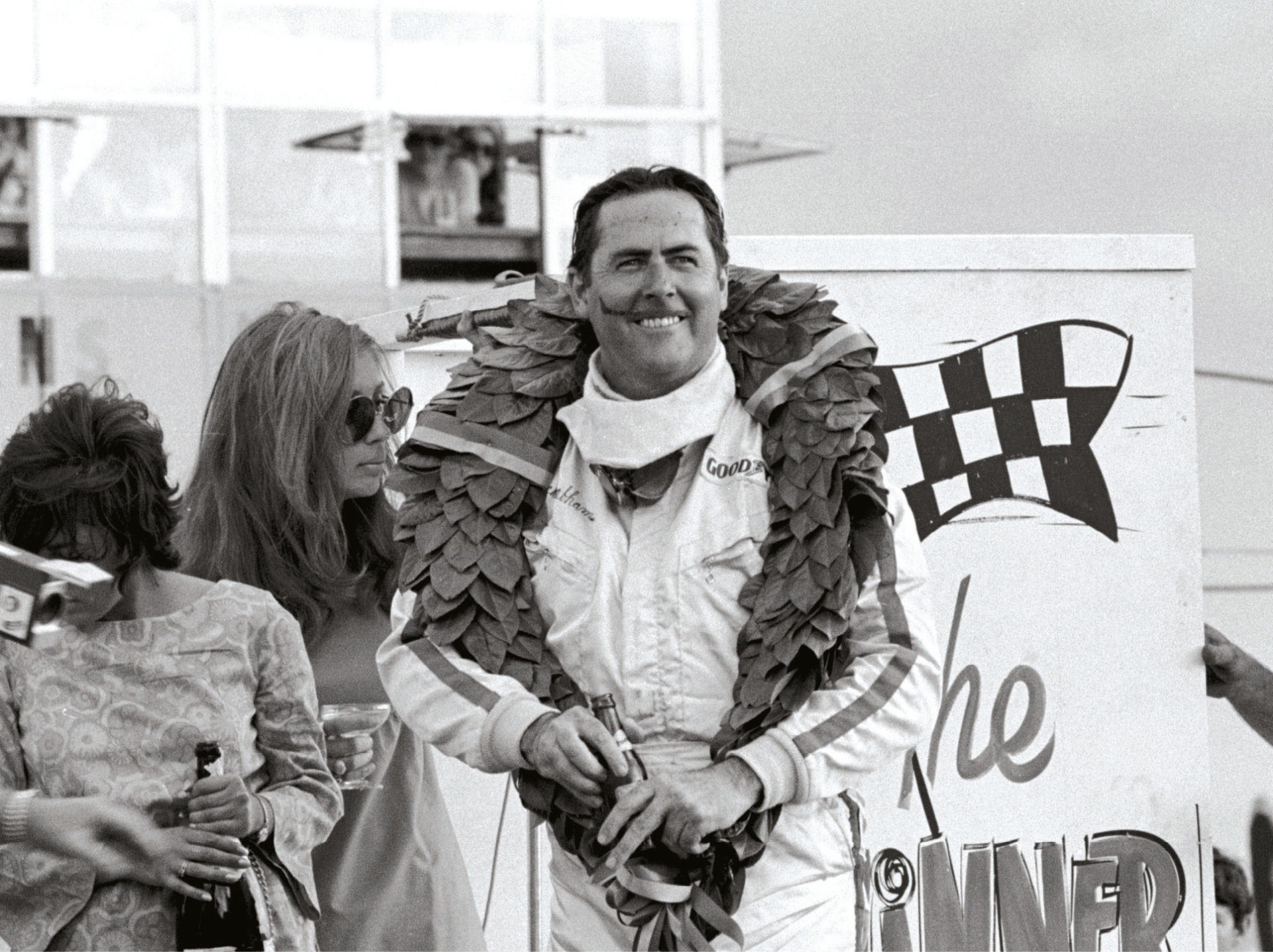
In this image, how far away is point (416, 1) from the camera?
1209 cm

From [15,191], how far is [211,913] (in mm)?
9563

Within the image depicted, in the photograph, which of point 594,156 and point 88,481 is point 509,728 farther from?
point 594,156

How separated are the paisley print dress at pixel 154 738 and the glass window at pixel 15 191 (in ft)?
29.9

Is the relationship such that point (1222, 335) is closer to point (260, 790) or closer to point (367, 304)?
point (260, 790)

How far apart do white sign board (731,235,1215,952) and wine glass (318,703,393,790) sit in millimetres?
1029

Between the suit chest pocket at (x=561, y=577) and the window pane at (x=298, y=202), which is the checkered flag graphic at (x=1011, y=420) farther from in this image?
the window pane at (x=298, y=202)

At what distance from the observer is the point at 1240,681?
12.4 feet

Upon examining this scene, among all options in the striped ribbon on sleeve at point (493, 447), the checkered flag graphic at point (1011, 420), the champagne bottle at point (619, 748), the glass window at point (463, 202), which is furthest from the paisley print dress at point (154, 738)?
the glass window at point (463, 202)

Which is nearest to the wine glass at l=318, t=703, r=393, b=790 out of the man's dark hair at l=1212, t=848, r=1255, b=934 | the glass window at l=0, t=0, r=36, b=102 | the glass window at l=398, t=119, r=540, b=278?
the man's dark hair at l=1212, t=848, r=1255, b=934

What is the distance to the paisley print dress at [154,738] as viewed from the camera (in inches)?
104

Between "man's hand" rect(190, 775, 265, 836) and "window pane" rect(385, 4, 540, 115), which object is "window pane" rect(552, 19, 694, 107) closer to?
"window pane" rect(385, 4, 540, 115)

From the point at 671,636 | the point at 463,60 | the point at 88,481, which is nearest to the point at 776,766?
the point at 671,636

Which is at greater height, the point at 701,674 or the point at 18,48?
the point at 18,48

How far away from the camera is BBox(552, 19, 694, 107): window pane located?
1229 cm
